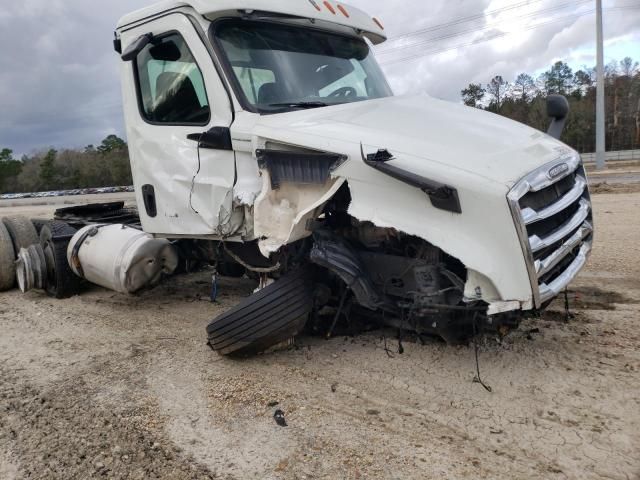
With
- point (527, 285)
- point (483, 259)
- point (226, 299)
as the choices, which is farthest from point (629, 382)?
point (226, 299)

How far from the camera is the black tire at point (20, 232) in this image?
708cm

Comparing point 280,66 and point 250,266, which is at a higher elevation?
point 280,66

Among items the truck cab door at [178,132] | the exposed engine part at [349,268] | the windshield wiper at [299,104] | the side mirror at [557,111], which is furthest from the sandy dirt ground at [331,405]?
the windshield wiper at [299,104]

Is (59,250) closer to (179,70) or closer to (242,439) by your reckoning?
(179,70)

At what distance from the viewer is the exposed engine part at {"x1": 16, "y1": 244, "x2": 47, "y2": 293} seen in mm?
6383

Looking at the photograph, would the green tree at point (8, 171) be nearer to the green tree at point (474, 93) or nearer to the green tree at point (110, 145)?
the green tree at point (110, 145)

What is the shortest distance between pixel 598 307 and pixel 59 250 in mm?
5711

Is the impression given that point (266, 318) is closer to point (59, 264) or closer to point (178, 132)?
point (178, 132)

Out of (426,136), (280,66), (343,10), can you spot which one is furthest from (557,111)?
(280,66)

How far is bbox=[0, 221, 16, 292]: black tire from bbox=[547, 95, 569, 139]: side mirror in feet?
21.5

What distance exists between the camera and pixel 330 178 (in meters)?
3.58

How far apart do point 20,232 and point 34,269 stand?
3.55ft

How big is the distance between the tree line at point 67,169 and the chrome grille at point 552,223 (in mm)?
47470

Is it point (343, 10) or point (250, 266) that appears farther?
point (343, 10)
